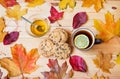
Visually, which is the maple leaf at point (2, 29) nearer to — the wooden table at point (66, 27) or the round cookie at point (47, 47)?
the wooden table at point (66, 27)

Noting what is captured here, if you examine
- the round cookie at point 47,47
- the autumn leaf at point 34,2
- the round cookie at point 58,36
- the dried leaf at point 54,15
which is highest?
the autumn leaf at point 34,2


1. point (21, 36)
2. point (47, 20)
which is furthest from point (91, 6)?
point (21, 36)

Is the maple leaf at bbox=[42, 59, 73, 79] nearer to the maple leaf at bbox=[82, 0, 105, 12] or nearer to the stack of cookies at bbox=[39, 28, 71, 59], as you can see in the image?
the stack of cookies at bbox=[39, 28, 71, 59]

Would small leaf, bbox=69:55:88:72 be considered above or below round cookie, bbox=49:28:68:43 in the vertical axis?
below

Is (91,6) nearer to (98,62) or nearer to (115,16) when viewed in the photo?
(115,16)

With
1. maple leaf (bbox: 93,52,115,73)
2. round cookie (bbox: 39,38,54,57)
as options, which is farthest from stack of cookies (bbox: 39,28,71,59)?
maple leaf (bbox: 93,52,115,73)

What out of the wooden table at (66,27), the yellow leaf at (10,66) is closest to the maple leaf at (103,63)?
the wooden table at (66,27)
